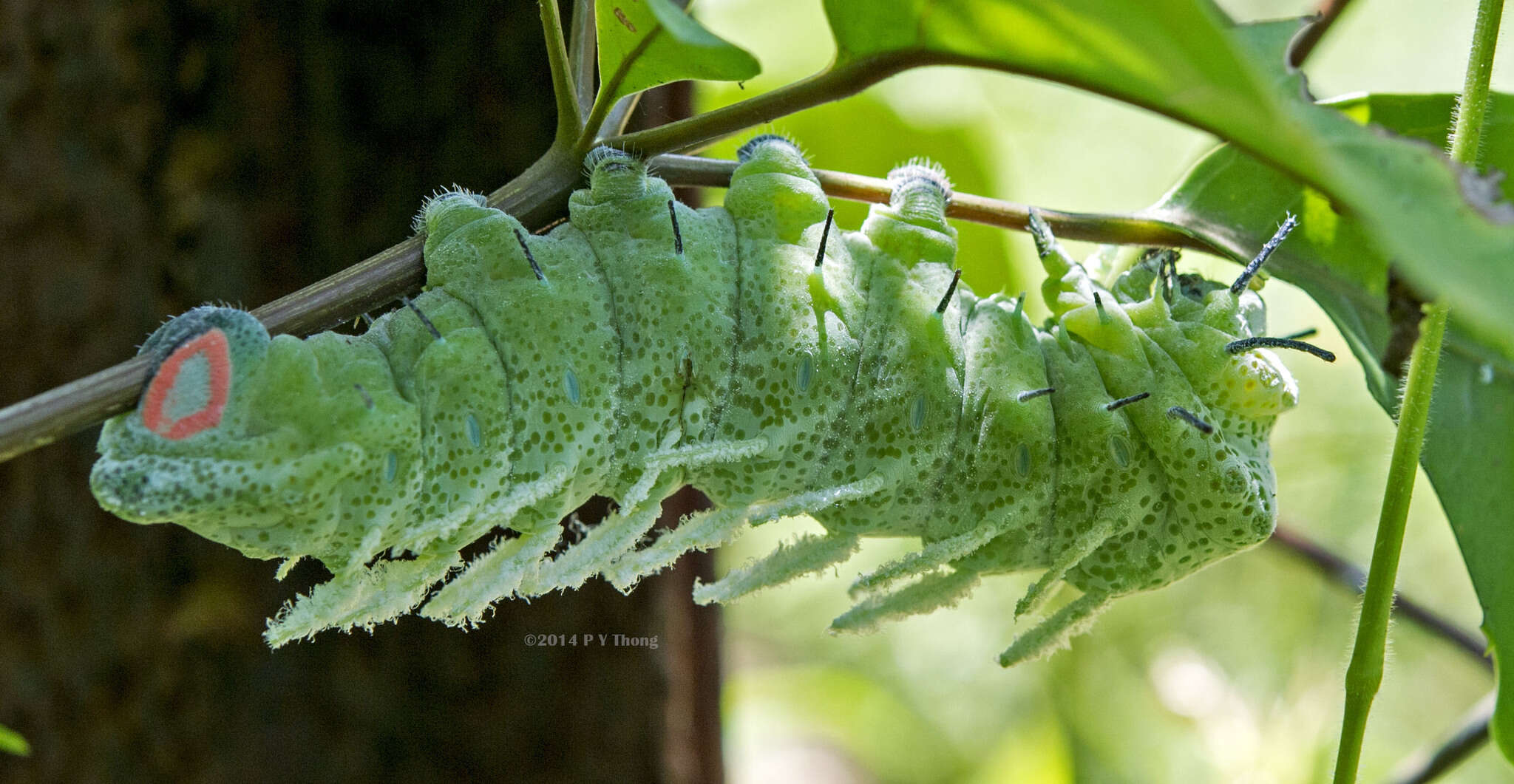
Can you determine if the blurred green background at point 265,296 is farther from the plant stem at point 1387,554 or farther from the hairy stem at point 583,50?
the plant stem at point 1387,554

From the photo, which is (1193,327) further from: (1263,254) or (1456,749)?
(1456,749)

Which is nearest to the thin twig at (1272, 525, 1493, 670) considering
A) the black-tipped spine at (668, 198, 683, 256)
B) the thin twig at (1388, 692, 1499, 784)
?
the thin twig at (1388, 692, 1499, 784)

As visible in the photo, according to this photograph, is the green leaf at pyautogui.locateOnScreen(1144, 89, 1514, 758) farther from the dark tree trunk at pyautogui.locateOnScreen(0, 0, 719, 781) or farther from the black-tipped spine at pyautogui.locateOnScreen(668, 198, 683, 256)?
the dark tree trunk at pyautogui.locateOnScreen(0, 0, 719, 781)

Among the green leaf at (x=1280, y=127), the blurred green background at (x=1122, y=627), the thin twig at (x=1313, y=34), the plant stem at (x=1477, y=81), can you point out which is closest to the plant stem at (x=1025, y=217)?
the plant stem at (x=1477, y=81)

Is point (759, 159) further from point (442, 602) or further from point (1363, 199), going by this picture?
point (1363, 199)

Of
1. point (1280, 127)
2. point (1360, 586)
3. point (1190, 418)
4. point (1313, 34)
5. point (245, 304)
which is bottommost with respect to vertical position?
point (1360, 586)

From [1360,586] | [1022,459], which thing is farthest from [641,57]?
[1360,586]

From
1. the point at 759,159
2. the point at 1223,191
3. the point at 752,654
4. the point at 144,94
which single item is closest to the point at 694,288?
the point at 759,159
